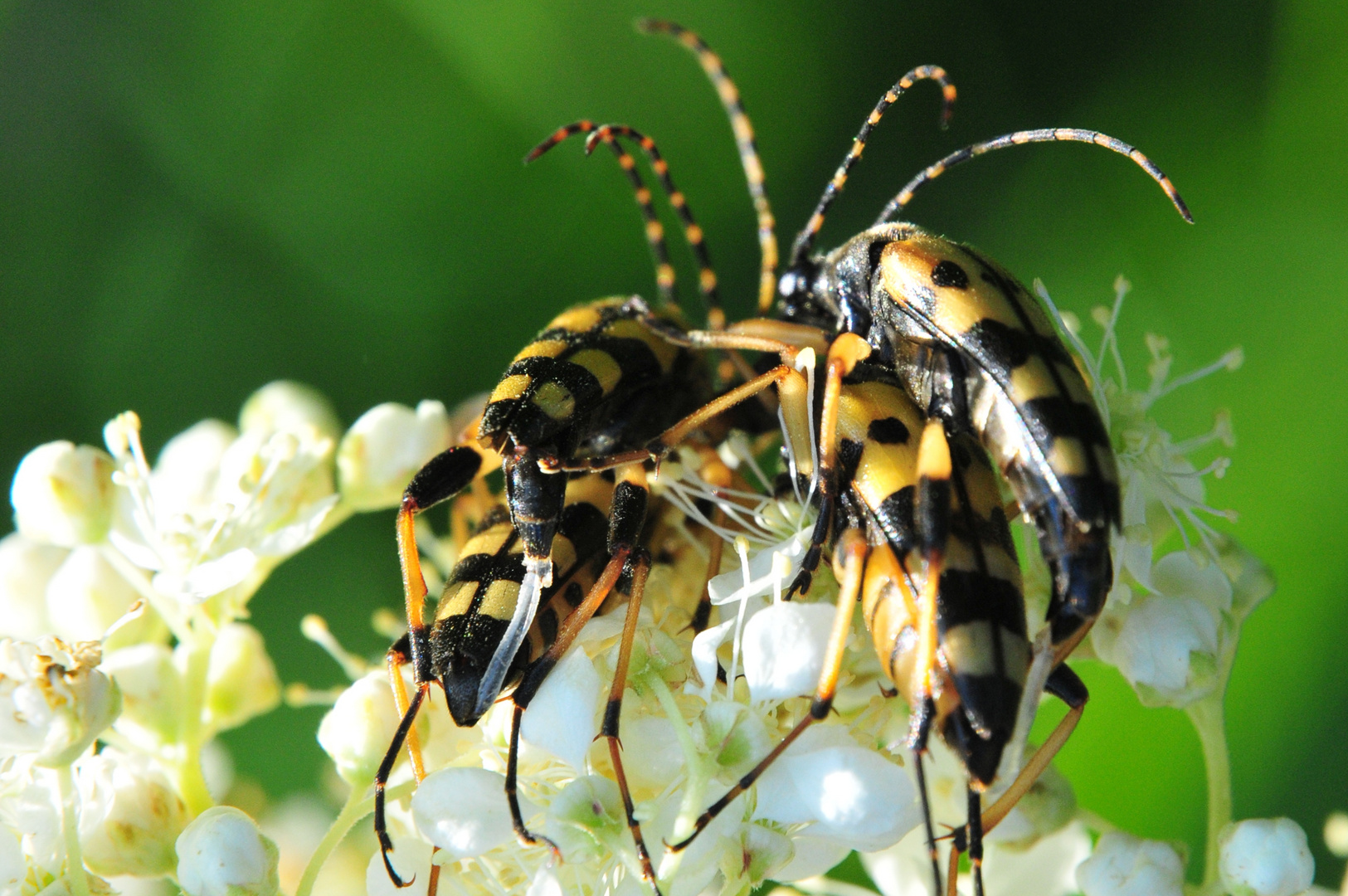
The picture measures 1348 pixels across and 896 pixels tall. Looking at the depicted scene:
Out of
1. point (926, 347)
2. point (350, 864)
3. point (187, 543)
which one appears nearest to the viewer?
point (926, 347)

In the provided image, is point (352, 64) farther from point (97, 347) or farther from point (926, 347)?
point (926, 347)

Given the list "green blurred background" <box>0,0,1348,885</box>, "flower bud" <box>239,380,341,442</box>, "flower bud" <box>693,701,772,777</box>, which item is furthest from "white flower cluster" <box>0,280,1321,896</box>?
"green blurred background" <box>0,0,1348,885</box>

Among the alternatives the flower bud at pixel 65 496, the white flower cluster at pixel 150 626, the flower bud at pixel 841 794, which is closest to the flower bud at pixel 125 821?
the white flower cluster at pixel 150 626

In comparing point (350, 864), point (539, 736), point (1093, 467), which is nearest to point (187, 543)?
point (539, 736)

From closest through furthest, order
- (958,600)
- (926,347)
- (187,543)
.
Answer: (958,600) → (926,347) → (187,543)

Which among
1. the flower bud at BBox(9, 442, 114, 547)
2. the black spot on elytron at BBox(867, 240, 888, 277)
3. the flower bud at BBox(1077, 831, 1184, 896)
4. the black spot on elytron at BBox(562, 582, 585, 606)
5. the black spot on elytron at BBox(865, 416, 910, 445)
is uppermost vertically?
the black spot on elytron at BBox(867, 240, 888, 277)

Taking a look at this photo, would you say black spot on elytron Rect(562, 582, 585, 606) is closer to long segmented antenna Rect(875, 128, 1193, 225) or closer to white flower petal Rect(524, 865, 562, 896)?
white flower petal Rect(524, 865, 562, 896)

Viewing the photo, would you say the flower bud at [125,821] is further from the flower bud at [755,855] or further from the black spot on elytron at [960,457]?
the black spot on elytron at [960,457]
